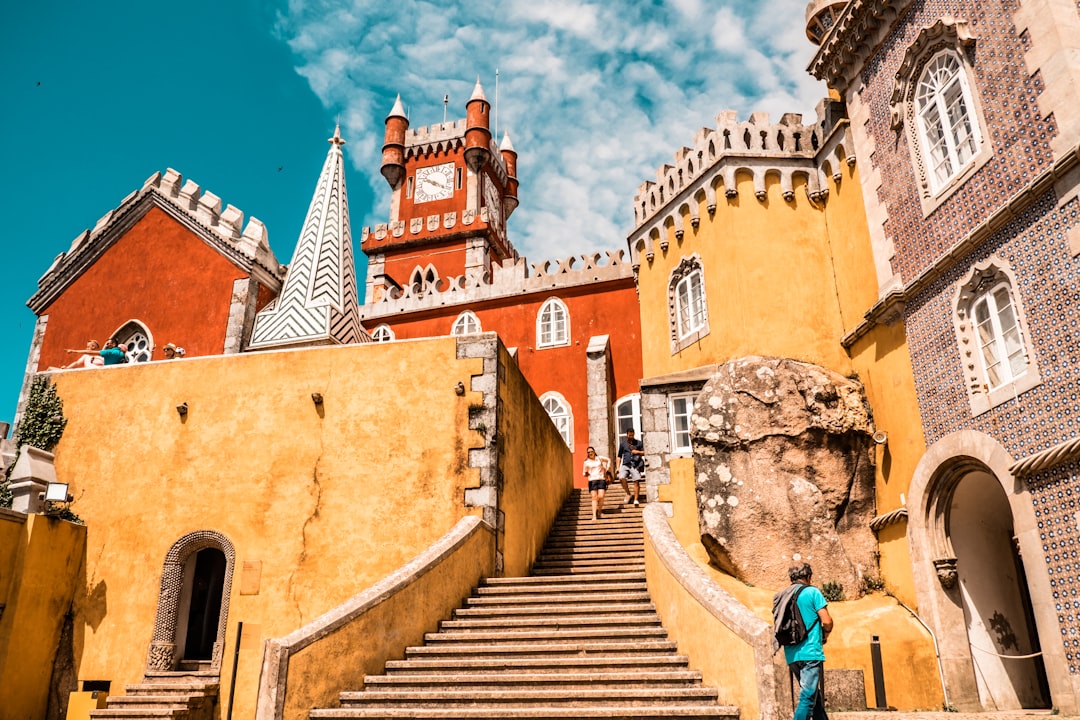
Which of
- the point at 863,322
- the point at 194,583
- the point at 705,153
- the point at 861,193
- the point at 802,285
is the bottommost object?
the point at 194,583

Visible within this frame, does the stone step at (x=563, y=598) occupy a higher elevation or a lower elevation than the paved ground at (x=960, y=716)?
higher

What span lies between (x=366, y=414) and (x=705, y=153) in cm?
779

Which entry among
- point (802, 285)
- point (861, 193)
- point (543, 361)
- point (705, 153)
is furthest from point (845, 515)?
point (543, 361)

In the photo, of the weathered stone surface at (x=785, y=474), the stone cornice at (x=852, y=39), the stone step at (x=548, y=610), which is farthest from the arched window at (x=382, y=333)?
the stone step at (x=548, y=610)

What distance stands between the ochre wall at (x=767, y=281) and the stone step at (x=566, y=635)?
574 centimetres

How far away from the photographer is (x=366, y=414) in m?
11.4

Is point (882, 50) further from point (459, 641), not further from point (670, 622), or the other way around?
point (459, 641)

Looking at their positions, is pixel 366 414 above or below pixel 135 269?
below

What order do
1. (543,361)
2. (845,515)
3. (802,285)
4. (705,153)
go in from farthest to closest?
1. (543,361)
2. (705,153)
3. (802,285)
4. (845,515)

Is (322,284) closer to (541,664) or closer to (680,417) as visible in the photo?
(680,417)

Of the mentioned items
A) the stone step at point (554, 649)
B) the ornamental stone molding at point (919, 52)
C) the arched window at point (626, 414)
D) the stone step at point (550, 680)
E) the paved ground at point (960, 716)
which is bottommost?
the paved ground at point (960, 716)

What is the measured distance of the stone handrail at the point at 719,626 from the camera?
6305mm

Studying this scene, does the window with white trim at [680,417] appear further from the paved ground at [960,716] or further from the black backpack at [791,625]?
the black backpack at [791,625]

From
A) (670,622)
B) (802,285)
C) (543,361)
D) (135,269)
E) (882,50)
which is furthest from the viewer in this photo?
(543,361)
